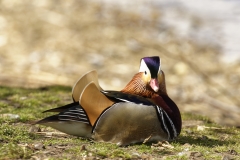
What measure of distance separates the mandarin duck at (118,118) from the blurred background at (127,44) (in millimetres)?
3529

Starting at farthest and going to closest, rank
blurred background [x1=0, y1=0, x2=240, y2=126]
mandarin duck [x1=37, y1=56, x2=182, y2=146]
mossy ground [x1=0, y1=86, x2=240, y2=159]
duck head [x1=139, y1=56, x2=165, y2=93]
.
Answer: blurred background [x1=0, y1=0, x2=240, y2=126] → duck head [x1=139, y1=56, x2=165, y2=93] → mandarin duck [x1=37, y1=56, x2=182, y2=146] → mossy ground [x1=0, y1=86, x2=240, y2=159]

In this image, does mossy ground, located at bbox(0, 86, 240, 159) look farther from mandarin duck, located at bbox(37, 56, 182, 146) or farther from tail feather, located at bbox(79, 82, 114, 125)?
tail feather, located at bbox(79, 82, 114, 125)

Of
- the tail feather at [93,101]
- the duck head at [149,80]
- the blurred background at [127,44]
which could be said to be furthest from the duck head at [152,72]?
the blurred background at [127,44]

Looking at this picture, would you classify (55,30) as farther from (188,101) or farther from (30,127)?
(30,127)

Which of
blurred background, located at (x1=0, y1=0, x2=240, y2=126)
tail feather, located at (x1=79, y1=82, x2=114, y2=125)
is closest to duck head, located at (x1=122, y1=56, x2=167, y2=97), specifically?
tail feather, located at (x1=79, y1=82, x2=114, y2=125)

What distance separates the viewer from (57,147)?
14.2 ft

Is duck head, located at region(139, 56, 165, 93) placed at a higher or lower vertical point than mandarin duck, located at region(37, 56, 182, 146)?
higher

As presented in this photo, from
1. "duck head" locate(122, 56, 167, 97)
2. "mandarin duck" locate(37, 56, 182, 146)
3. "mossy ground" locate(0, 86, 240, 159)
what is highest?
"duck head" locate(122, 56, 167, 97)

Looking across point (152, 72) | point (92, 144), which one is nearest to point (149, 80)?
point (152, 72)

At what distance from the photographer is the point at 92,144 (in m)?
4.53

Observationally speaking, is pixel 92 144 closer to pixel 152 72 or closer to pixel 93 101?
pixel 93 101

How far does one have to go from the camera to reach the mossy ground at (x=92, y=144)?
4.08m

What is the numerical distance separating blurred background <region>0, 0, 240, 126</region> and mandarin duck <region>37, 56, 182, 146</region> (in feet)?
11.6

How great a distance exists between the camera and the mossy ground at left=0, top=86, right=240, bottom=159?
13.4 feet
